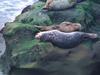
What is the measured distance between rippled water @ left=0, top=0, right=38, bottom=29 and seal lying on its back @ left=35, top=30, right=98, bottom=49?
10.2 ft

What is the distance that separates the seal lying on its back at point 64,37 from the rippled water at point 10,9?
312cm

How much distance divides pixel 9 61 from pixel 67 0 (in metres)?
2.30

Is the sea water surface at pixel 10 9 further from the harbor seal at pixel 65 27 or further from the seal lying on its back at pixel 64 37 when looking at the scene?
the seal lying on its back at pixel 64 37

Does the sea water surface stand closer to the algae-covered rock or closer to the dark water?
the algae-covered rock

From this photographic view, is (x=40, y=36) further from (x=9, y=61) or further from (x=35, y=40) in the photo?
(x=9, y=61)

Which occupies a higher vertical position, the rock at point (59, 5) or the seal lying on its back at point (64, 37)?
the rock at point (59, 5)

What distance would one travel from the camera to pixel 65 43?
25.0 feet

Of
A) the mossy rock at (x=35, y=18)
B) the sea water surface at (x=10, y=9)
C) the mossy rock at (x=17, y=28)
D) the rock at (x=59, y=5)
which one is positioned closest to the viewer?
the mossy rock at (x=17, y=28)

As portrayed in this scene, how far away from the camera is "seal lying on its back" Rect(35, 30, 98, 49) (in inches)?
300

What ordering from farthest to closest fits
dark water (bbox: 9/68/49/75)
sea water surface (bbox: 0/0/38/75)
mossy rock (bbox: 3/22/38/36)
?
sea water surface (bbox: 0/0/38/75) < mossy rock (bbox: 3/22/38/36) < dark water (bbox: 9/68/49/75)

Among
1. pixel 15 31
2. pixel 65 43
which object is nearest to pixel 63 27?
pixel 65 43

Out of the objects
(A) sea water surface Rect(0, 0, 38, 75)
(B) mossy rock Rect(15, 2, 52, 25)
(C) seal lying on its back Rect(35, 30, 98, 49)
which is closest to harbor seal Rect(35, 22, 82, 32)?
(C) seal lying on its back Rect(35, 30, 98, 49)

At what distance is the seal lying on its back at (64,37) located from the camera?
761cm

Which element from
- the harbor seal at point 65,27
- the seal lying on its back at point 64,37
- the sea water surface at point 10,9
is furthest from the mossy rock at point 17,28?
the sea water surface at point 10,9
